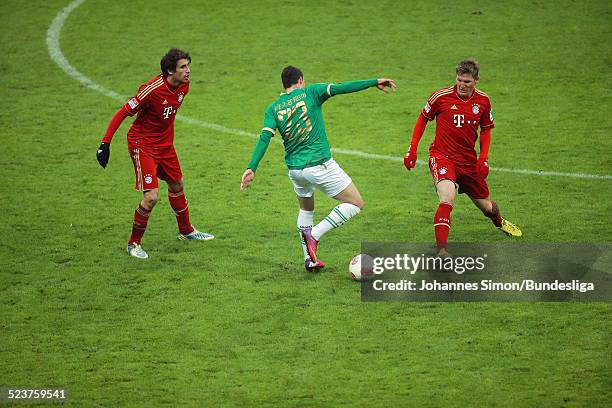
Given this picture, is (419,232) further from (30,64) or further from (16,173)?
(30,64)

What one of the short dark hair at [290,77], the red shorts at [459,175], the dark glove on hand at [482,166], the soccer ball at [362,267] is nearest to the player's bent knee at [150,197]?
the short dark hair at [290,77]

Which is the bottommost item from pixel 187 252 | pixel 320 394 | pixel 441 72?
pixel 320 394

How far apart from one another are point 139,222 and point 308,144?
2278 millimetres

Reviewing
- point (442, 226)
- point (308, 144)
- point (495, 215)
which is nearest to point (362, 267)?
point (442, 226)

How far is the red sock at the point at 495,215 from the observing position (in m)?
11.0

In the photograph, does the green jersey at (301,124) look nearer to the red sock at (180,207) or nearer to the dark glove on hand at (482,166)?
the dark glove on hand at (482,166)

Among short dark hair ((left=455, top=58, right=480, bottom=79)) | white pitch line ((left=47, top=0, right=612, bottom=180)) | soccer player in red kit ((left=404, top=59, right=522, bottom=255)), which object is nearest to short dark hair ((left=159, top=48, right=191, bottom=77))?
soccer player in red kit ((left=404, top=59, right=522, bottom=255))

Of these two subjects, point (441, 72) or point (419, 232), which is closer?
point (419, 232)

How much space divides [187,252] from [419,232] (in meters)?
2.77

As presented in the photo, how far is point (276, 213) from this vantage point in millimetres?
12406

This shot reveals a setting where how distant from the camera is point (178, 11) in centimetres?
2055

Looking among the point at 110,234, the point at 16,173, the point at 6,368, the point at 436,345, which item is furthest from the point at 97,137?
the point at 436,345

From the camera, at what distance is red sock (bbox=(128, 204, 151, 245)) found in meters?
10.9

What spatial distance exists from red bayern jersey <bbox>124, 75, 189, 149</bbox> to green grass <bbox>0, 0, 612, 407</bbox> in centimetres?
132
